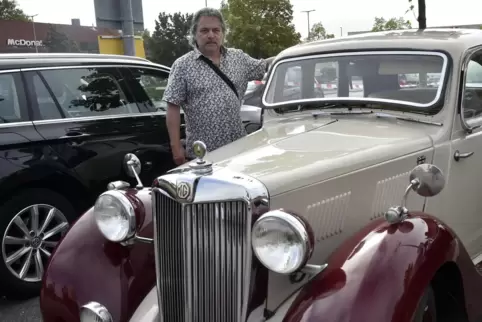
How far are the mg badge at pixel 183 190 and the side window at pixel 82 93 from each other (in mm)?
2558

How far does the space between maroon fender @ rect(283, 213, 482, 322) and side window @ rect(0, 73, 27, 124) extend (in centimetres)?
303

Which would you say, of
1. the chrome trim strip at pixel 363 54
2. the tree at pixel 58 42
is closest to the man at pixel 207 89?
the chrome trim strip at pixel 363 54

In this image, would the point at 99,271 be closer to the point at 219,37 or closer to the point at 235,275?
the point at 235,275

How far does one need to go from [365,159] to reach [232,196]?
872 millimetres

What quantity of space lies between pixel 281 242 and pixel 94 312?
98 cm

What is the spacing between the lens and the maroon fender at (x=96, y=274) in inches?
103

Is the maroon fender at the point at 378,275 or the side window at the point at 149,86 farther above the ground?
the side window at the point at 149,86

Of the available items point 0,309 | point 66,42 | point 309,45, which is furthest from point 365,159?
point 66,42

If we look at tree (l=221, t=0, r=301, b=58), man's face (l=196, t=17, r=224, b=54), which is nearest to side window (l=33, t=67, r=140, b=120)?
man's face (l=196, t=17, r=224, b=54)

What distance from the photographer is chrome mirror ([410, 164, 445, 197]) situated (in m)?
2.43

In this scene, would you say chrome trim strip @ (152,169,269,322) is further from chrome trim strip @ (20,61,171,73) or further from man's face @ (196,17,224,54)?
chrome trim strip @ (20,61,171,73)

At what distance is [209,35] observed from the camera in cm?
400

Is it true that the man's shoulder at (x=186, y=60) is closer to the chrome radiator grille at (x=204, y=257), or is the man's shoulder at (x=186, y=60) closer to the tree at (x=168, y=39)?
the chrome radiator grille at (x=204, y=257)

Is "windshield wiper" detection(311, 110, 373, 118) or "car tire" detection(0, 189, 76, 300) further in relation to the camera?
"car tire" detection(0, 189, 76, 300)
